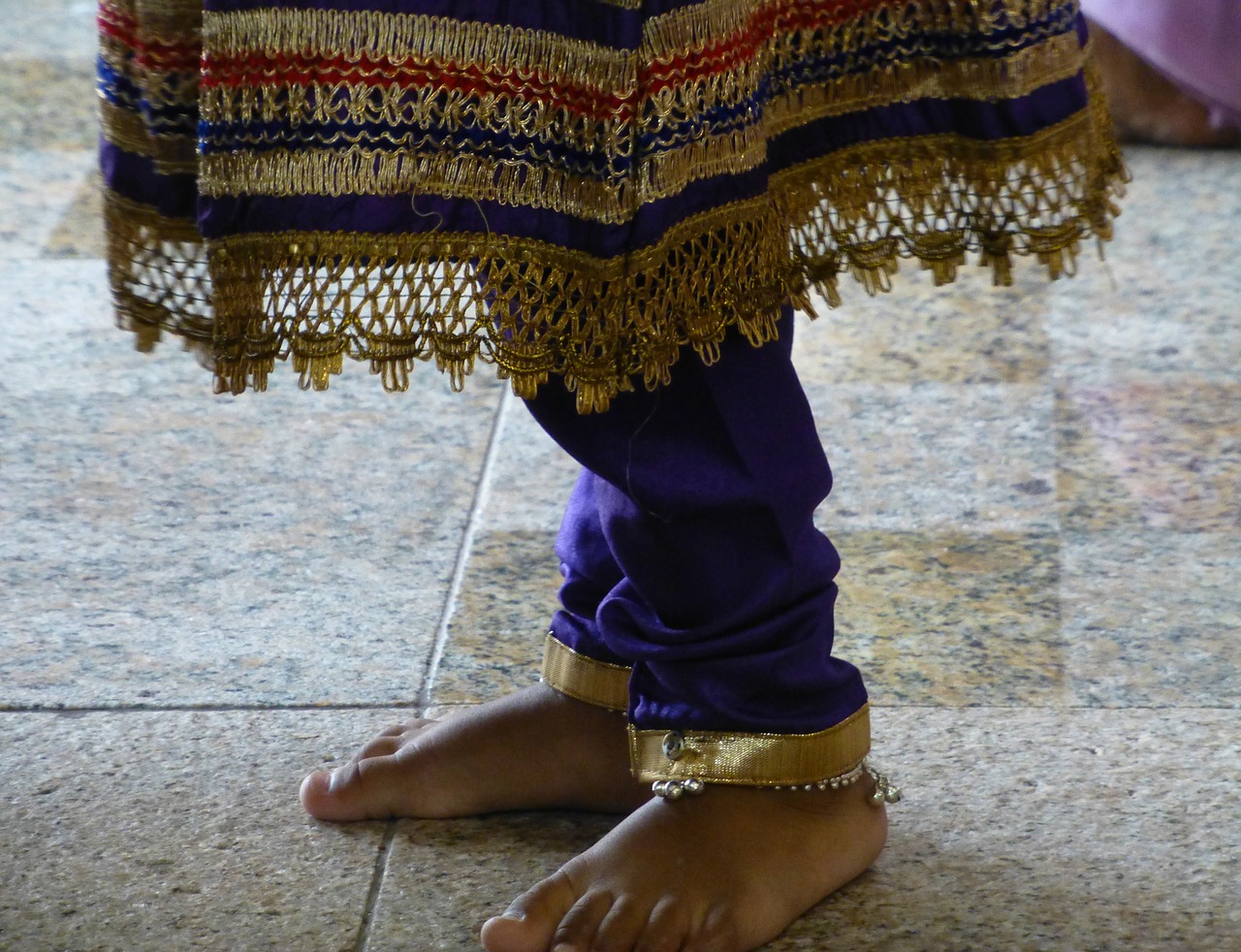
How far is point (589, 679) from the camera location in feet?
3.85

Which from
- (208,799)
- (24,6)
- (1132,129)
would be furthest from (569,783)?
(24,6)

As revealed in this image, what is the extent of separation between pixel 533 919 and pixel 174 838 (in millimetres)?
310

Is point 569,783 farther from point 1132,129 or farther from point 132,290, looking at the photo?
point 1132,129

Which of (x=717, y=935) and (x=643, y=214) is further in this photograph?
(x=717, y=935)

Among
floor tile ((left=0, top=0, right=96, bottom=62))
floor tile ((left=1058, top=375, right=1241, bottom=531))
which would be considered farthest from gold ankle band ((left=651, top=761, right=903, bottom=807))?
floor tile ((left=0, top=0, right=96, bottom=62))

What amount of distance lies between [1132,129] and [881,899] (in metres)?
2.18

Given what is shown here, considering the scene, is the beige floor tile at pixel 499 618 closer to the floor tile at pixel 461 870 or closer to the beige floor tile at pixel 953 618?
the floor tile at pixel 461 870

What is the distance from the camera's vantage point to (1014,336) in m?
2.09

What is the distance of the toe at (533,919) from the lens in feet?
3.29

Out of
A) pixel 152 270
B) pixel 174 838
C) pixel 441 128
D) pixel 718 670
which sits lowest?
pixel 174 838

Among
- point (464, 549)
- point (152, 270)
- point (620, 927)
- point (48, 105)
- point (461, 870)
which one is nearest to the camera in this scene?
point (152, 270)

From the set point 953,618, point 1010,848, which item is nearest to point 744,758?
point 1010,848

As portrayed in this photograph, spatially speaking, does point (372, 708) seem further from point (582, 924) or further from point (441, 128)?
point (441, 128)

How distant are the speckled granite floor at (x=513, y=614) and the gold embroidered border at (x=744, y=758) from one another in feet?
0.34
